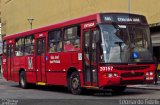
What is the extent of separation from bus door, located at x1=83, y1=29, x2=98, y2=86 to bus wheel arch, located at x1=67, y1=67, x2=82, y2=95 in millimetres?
703

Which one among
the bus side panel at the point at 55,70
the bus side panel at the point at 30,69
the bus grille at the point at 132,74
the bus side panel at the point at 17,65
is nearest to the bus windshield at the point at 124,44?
the bus grille at the point at 132,74

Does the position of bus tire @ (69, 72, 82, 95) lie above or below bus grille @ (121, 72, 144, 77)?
below

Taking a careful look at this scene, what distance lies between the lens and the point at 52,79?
20.6 m

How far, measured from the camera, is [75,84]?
18500 mm

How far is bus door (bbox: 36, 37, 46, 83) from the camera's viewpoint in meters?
21.5

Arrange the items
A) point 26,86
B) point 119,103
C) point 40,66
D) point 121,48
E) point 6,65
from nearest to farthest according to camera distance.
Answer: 1. point 119,103
2. point 121,48
3. point 40,66
4. point 26,86
5. point 6,65

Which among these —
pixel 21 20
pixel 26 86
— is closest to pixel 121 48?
pixel 26 86

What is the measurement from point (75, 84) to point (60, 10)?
2917cm

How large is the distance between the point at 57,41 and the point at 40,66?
2.54 m

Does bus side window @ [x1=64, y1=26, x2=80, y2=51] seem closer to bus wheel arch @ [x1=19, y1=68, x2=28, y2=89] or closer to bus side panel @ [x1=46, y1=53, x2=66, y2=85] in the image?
bus side panel @ [x1=46, y1=53, x2=66, y2=85]

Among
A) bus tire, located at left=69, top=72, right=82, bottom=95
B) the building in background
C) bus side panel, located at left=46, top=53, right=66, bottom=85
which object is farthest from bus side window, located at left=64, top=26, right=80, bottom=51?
the building in background

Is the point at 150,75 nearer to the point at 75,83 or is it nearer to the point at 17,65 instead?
the point at 75,83

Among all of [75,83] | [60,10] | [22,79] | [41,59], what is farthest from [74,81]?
[60,10]

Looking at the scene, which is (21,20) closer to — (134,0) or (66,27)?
(134,0)
